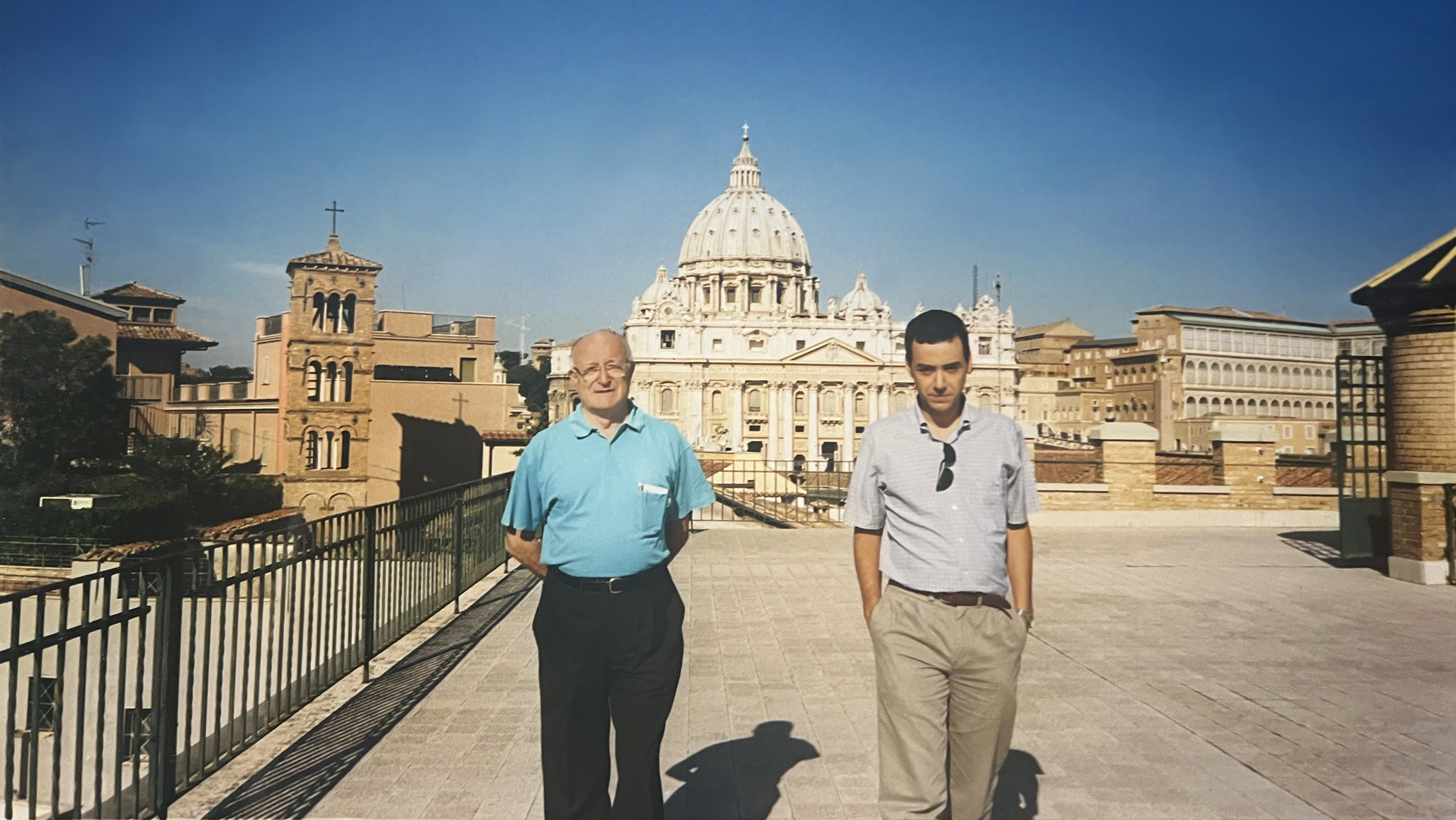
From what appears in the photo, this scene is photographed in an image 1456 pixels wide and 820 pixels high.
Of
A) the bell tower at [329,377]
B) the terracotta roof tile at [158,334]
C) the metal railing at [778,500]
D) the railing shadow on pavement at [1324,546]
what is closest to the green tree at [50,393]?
the terracotta roof tile at [158,334]

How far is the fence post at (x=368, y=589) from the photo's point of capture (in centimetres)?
551

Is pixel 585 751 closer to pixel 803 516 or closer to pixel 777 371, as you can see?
pixel 803 516

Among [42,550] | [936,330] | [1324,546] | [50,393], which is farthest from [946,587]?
[50,393]

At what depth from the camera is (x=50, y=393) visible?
21484 millimetres

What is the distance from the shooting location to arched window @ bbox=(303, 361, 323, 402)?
40781 millimetres

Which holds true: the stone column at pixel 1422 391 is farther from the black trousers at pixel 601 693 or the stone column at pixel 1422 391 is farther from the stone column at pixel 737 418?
the stone column at pixel 737 418

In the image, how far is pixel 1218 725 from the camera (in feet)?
14.9

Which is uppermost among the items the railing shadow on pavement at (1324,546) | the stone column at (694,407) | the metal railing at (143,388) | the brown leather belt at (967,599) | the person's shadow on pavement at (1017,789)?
the stone column at (694,407)

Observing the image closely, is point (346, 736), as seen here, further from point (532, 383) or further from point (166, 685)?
point (532, 383)

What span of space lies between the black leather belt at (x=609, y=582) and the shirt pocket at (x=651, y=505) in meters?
0.12

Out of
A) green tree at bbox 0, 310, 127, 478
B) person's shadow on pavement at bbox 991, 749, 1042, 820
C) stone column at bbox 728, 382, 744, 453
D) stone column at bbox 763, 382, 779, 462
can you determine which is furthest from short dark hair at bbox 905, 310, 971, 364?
stone column at bbox 763, 382, 779, 462

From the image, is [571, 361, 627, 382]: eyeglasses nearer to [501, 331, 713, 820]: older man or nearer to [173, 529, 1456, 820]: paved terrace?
[501, 331, 713, 820]: older man

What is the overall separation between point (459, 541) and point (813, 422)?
277 feet

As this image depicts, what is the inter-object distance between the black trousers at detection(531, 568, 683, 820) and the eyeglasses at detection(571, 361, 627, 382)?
614 mm
